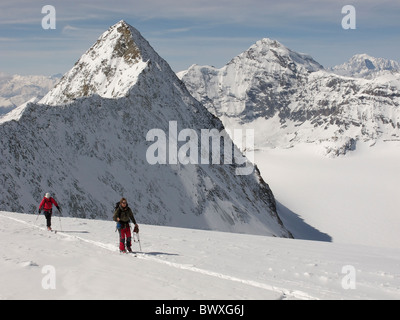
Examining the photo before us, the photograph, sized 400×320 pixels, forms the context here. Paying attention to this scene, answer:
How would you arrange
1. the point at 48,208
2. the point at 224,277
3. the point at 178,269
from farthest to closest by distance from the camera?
the point at 48,208 < the point at 178,269 < the point at 224,277

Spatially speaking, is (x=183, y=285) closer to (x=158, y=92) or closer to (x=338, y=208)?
(x=158, y=92)

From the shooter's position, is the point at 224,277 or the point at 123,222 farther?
the point at 123,222

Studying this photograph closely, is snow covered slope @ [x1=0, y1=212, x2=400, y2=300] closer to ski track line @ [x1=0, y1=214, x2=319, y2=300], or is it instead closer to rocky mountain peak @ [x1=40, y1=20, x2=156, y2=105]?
ski track line @ [x1=0, y1=214, x2=319, y2=300]

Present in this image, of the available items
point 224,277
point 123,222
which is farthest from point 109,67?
point 224,277

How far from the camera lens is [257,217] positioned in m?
63.8

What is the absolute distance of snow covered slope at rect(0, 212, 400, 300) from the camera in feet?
31.8

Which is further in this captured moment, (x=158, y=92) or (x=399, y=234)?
(x=399, y=234)

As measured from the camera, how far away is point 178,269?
12406 mm

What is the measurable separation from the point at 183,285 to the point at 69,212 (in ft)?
95.1

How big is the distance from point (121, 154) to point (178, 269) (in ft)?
132

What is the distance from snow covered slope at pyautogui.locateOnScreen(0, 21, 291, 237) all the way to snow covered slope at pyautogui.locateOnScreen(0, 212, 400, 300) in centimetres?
1876

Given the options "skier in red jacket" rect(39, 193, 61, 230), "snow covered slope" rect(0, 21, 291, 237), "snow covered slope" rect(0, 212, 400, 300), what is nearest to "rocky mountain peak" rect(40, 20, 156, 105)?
"snow covered slope" rect(0, 21, 291, 237)

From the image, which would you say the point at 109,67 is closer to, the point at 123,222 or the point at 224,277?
the point at 123,222

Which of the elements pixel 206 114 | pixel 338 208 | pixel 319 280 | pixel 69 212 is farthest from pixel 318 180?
pixel 319 280
